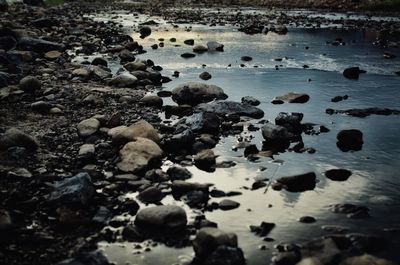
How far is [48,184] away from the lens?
7.20 m

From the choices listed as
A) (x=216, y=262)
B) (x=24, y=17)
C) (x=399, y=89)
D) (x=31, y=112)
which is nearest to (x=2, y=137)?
(x=31, y=112)

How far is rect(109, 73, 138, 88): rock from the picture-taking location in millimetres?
13883

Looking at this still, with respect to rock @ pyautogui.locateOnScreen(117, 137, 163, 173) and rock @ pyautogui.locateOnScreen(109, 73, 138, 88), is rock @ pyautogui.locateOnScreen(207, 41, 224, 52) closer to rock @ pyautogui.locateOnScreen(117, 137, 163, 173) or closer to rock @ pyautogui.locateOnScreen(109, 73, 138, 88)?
rock @ pyautogui.locateOnScreen(109, 73, 138, 88)

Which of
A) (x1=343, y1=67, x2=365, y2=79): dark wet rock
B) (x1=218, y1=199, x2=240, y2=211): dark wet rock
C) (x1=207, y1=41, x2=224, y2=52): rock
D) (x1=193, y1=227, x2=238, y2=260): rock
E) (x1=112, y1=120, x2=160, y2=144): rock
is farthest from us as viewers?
(x1=207, y1=41, x2=224, y2=52): rock

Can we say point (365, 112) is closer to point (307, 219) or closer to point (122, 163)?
point (307, 219)

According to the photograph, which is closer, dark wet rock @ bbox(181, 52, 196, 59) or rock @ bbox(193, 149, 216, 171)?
rock @ bbox(193, 149, 216, 171)

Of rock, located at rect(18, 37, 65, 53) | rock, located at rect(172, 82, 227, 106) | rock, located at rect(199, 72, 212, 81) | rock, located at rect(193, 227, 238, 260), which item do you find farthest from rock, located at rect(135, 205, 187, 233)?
rock, located at rect(18, 37, 65, 53)

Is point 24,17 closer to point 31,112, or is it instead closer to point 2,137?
point 31,112

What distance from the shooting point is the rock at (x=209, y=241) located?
5434 millimetres

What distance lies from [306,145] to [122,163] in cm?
397

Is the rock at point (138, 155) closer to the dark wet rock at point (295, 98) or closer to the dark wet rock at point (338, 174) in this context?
the dark wet rock at point (338, 174)

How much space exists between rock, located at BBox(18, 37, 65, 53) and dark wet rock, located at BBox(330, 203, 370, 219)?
14.8 meters

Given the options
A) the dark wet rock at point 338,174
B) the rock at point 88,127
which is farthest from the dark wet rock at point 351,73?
the rock at point 88,127

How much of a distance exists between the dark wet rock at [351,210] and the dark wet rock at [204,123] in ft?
12.2
